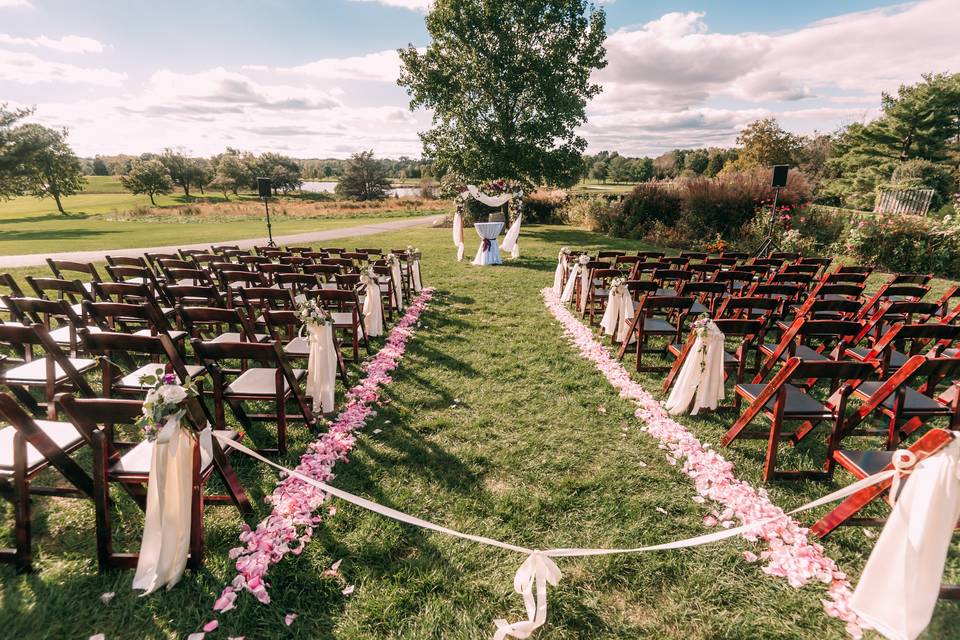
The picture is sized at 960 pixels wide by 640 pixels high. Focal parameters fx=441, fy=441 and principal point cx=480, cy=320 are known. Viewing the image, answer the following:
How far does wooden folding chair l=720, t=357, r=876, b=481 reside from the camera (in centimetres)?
315

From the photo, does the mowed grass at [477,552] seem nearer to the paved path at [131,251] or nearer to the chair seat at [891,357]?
the chair seat at [891,357]

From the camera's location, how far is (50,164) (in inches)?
1570

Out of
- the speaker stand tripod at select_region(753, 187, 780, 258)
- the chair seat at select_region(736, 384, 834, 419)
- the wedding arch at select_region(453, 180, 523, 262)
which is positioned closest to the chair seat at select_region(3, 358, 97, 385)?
the chair seat at select_region(736, 384, 834, 419)

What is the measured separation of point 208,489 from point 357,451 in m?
1.20

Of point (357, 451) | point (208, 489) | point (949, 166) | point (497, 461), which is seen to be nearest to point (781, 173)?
point (497, 461)

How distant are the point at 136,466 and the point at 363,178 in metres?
64.5

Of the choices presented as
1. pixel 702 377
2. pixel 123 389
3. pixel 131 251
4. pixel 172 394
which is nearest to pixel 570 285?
pixel 702 377

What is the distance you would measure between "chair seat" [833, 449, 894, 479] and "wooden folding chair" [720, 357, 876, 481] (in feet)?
1.19

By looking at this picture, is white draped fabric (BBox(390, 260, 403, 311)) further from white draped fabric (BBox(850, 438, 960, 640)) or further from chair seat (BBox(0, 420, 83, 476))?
white draped fabric (BBox(850, 438, 960, 640))

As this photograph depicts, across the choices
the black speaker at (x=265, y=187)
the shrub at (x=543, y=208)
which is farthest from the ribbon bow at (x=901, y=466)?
the shrub at (x=543, y=208)

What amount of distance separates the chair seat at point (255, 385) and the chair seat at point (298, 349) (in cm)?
67

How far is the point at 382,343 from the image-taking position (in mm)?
7199

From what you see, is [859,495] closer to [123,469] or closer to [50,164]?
[123,469]

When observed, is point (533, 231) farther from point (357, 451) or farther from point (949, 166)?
point (949, 166)
